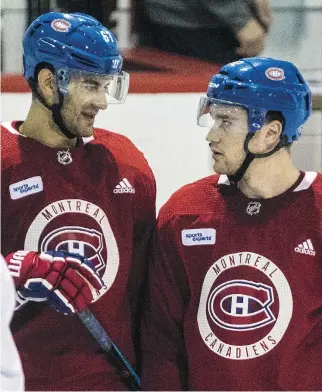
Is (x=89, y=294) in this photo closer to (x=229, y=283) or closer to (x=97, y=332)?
(x=97, y=332)

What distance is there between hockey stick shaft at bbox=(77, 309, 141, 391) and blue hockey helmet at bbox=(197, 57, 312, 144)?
0.45 m

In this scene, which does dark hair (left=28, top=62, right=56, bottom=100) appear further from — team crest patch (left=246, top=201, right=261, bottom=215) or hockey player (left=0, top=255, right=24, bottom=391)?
hockey player (left=0, top=255, right=24, bottom=391)

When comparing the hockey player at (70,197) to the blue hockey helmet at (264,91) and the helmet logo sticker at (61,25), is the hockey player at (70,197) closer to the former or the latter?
the helmet logo sticker at (61,25)

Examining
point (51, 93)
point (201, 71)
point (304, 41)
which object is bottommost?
point (304, 41)

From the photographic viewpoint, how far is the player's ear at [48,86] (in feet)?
6.68

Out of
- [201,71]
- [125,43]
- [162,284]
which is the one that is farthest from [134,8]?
[162,284]

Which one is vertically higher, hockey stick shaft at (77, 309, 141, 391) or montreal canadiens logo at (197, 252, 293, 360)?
montreal canadiens logo at (197, 252, 293, 360)

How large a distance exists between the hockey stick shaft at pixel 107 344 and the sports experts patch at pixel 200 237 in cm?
22

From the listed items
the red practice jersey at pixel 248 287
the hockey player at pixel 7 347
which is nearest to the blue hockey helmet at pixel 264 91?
the red practice jersey at pixel 248 287

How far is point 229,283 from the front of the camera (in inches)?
78.0

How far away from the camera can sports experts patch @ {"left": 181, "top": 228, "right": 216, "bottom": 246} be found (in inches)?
78.7

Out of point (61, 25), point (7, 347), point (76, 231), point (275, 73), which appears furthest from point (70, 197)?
point (7, 347)

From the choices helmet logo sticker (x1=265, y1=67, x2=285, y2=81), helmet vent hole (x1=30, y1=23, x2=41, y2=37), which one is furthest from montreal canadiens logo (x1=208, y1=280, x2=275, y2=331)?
helmet vent hole (x1=30, y1=23, x2=41, y2=37)

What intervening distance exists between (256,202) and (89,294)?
0.35m
